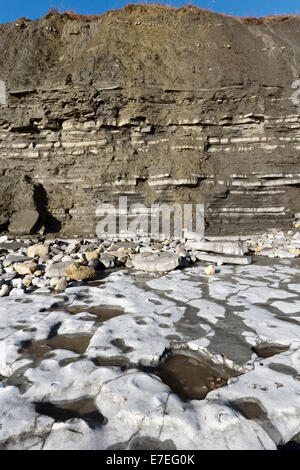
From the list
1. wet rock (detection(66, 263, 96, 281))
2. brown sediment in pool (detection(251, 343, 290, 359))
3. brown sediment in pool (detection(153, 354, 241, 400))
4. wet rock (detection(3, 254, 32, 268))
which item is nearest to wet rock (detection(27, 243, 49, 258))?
wet rock (detection(3, 254, 32, 268))

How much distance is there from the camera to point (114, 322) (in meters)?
2.23

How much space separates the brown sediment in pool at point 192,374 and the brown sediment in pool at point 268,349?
325 mm

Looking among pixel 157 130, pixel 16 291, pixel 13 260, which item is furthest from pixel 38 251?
pixel 157 130

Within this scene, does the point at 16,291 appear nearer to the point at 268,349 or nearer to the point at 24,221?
the point at 268,349

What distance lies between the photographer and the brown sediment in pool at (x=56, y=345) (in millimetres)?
1818

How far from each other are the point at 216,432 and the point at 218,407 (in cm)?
14

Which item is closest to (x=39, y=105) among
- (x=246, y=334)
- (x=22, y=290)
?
(x=22, y=290)

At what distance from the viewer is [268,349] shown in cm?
190

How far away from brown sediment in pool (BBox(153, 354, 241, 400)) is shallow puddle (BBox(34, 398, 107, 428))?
0.44 m

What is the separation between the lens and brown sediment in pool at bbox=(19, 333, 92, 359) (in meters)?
1.82

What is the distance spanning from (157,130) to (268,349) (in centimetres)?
776

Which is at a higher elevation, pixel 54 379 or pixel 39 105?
pixel 39 105

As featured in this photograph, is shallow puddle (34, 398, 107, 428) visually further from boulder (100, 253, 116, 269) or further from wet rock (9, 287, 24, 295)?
boulder (100, 253, 116, 269)
